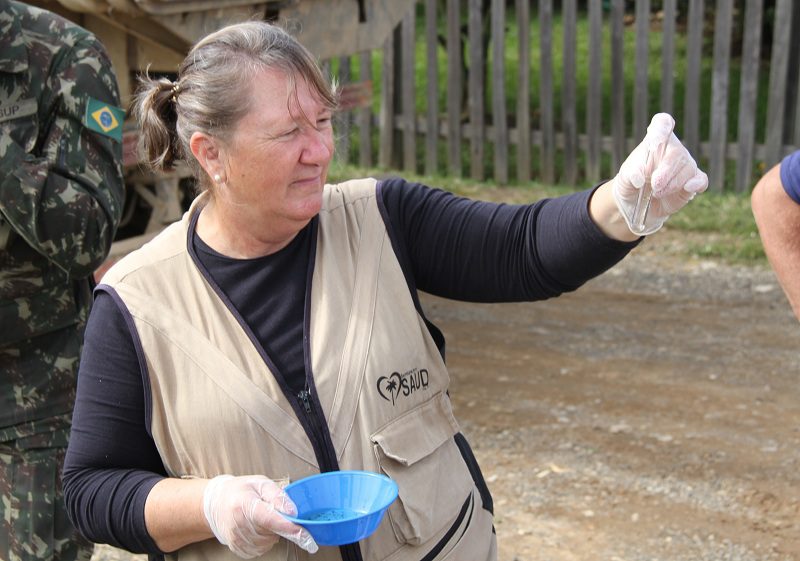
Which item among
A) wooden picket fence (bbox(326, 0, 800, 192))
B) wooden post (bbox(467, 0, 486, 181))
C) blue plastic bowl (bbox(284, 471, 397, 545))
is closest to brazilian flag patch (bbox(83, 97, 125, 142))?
blue plastic bowl (bbox(284, 471, 397, 545))

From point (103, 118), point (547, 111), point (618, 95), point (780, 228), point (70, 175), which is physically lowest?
point (547, 111)

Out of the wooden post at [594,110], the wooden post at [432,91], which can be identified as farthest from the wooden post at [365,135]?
the wooden post at [594,110]

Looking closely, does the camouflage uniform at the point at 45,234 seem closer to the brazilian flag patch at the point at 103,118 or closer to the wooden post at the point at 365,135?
the brazilian flag patch at the point at 103,118

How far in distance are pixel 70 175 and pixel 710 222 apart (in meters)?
6.06

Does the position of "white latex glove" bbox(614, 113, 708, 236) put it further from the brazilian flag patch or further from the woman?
the brazilian flag patch

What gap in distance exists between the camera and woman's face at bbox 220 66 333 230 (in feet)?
6.64

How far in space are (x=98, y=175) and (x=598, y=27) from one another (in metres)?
6.99

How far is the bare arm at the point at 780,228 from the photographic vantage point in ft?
8.88

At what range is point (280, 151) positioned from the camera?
2029 mm

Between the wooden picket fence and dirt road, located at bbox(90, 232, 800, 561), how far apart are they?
196cm

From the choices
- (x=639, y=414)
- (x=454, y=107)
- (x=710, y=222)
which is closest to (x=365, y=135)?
(x=454, y=107)

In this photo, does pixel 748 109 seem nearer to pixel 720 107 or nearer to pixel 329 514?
pixel 720 107

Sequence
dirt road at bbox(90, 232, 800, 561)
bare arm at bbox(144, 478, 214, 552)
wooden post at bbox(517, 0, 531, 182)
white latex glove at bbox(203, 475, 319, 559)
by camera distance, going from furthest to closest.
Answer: wooden post at bbox(517, 0, 531, 182)
dirt road at bbox(90, 232, 800, 561)
bare arm at bbox(144, 478, 214, 552)
white latex glove at bbox(203, 475, 319, 559)

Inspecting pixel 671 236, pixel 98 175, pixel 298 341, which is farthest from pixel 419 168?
pixel 298 341
